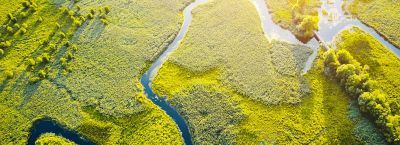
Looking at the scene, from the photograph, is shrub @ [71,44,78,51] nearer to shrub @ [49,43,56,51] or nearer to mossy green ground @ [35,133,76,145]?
shrub @ [49,43,56,51]

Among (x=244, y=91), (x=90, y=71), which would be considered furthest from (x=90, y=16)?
(x=244, y=91)

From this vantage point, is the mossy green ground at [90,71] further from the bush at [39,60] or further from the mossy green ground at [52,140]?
the mossy green ground at [52,140]

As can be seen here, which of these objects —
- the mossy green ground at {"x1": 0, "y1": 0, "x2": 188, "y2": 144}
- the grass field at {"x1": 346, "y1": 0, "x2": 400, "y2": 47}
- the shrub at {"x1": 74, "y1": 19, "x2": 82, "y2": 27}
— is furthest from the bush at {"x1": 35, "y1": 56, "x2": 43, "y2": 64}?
the grass field at {"x1": 346, "y1": 0, "x2": 400, "y2": 47}

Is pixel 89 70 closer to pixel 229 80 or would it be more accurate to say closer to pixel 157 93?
pixel 157 93

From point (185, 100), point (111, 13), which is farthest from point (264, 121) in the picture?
point (111, 13)

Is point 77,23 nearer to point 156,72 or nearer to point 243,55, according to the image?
point 156,72

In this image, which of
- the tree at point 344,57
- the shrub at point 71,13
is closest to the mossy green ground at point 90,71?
the shrub at point 71,13
